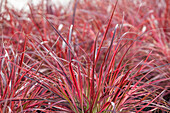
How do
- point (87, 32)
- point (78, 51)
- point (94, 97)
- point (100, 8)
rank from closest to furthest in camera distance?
point (94, 97) → point (78, 51) → point (87, 32) → point (100, 8)

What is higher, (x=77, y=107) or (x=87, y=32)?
(x=87, y=32)

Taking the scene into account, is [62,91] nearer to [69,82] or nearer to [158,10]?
[69,82]

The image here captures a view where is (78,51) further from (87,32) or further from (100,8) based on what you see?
(100,8)

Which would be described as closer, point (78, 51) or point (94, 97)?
point (94, 97)

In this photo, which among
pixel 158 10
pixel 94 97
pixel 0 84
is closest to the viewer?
pixel 94 97

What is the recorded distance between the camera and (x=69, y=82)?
3.58ft

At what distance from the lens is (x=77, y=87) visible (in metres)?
1.01

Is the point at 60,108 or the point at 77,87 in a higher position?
the point at 77,87

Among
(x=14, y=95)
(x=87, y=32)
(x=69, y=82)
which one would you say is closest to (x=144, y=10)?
(x=87, y=32)

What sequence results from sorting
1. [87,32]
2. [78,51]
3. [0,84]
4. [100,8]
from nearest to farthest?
[0,84] < [78,51] < [87,32] < [100,8]

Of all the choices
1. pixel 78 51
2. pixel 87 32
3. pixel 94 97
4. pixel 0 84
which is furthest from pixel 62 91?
pixel 87 32

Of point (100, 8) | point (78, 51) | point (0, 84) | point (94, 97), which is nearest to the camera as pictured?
point (94, 97)

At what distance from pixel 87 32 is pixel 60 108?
41.4 inches

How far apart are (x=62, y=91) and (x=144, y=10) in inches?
83.2
